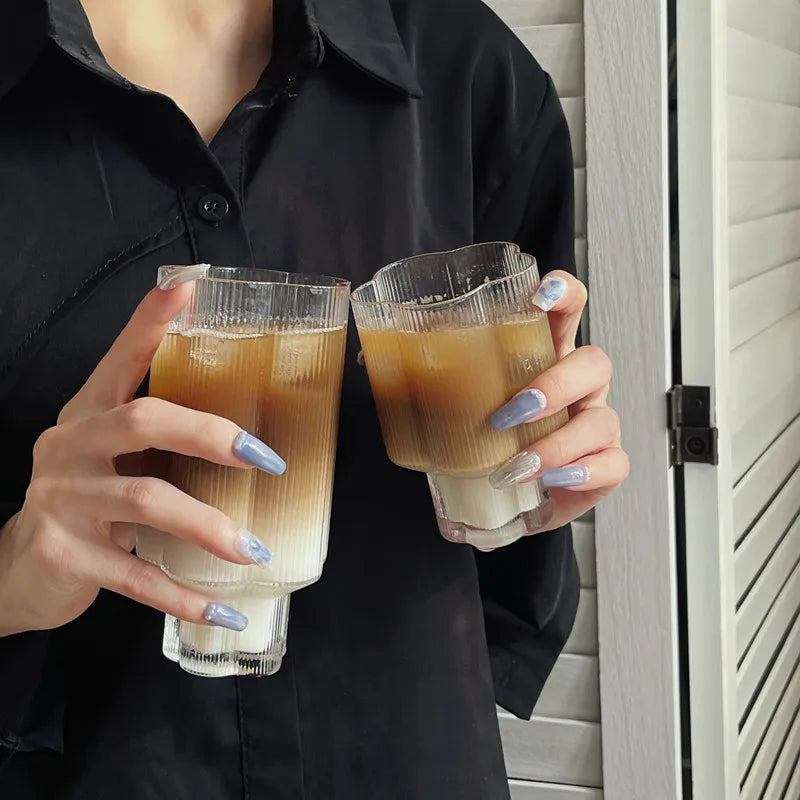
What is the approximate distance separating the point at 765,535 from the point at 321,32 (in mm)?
1160

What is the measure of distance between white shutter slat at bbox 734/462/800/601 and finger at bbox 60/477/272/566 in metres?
1.01

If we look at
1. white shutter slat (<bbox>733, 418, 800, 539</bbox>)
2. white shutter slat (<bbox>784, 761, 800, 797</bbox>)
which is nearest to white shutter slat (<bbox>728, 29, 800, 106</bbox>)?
white shutter slat (<bbox>733, 418, 800, 539</bbox>)

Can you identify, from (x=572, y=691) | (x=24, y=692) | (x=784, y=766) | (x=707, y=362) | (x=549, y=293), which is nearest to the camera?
(x=549, y=293)

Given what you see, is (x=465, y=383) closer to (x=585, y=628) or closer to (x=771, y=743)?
(x=585, y=628)

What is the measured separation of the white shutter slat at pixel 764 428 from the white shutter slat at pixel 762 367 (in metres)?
0.02

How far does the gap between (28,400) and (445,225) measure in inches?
16.3

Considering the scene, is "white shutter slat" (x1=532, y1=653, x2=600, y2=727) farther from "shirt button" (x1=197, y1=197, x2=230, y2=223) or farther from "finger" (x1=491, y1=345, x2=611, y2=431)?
"shirt button" (x1=197, y1=197, x2=230, y2=223)

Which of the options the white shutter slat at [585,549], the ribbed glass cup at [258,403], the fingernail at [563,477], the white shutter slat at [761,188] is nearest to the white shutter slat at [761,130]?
the white shutter slat at [761,188]

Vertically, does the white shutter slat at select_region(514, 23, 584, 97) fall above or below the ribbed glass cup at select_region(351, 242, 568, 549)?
above

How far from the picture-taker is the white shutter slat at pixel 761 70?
52.2 inches

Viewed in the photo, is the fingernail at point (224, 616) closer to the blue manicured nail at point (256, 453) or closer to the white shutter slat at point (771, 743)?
the blue manicured nail at point (256, 453)

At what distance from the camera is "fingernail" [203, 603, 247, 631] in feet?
2.00

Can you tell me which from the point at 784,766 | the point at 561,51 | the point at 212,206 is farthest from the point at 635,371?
the point at 784,766

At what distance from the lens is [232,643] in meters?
0.67
